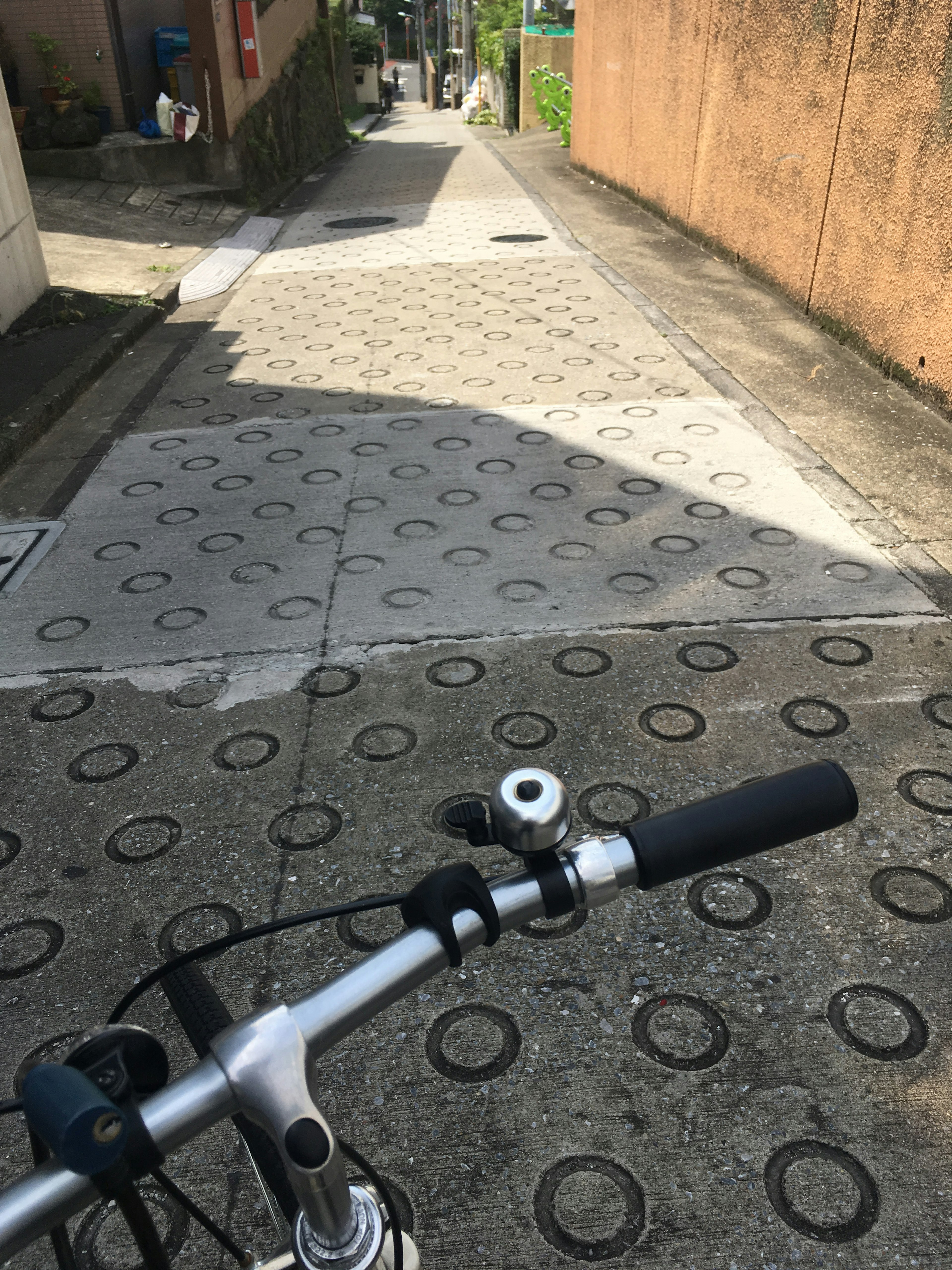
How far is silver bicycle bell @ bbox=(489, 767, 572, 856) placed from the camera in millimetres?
859

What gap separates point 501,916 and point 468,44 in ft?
180

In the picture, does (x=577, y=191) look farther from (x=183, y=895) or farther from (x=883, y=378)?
(x=183, y=895)

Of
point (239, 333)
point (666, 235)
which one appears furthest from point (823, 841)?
point (666, 235)

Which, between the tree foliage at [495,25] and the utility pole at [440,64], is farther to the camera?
the utility pole at [440,64]

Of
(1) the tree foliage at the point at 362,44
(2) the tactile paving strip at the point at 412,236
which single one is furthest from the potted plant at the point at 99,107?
(1) the tree foliage at the point at 362,44

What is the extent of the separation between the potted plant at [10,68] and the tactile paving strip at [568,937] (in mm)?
13048

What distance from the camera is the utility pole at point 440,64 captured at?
5831 cm

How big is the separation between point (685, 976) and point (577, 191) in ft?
44.5

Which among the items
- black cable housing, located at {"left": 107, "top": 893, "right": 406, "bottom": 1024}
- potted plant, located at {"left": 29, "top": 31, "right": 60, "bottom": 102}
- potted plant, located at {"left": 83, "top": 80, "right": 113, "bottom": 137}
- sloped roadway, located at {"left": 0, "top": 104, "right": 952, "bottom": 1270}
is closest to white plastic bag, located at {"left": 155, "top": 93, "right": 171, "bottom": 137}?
potted plant, located at {"left": 83, "top": 80, "right": 113, "bottom": 137}

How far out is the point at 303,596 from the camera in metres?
3.51

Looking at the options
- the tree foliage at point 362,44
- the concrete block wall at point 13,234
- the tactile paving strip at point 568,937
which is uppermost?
the tree foliage at point 362,44

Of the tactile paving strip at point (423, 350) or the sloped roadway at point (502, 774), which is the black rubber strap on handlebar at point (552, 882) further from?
the tactile paving strip at point (423, 350)

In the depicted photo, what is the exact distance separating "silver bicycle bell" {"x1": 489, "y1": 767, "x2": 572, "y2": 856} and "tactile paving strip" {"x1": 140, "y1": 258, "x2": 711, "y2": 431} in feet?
15.4

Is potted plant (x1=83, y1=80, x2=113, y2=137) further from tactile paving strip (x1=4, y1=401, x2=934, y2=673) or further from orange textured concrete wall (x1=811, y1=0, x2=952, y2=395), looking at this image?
orange textured concrete wall (x1=811, y1=0, x2=952, y2=395)
